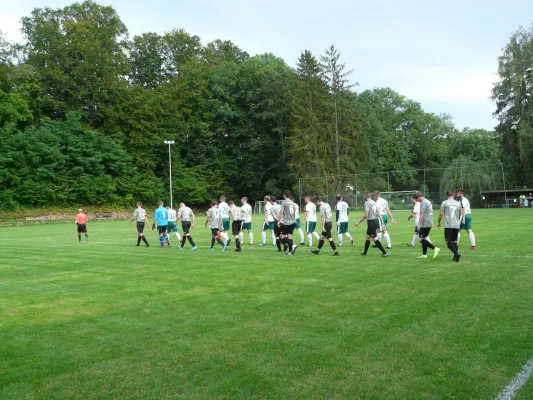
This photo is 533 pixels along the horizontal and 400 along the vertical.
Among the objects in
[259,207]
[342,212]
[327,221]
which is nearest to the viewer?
[327,221]

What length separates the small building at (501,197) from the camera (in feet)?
150

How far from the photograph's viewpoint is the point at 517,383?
421 cm

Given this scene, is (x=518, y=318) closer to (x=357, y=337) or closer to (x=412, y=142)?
(x=357, y=337)

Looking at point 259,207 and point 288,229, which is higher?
point 259,207

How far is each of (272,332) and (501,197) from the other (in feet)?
154

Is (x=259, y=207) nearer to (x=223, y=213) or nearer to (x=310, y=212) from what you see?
(x=223, y=213)

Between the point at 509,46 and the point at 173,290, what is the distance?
52.3 metres

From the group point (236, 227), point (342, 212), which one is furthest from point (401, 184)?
point (236, 227)

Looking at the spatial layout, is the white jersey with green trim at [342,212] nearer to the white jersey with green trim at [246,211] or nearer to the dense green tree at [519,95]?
the white jersey with green trim at [246,211]

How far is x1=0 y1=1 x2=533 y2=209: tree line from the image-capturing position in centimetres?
5050

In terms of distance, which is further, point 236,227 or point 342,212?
point 342,212

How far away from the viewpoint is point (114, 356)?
5.28 metres

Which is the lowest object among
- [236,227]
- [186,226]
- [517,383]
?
[517,383]

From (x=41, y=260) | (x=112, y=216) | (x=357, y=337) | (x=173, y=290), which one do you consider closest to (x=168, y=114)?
(x=112, y=216)
